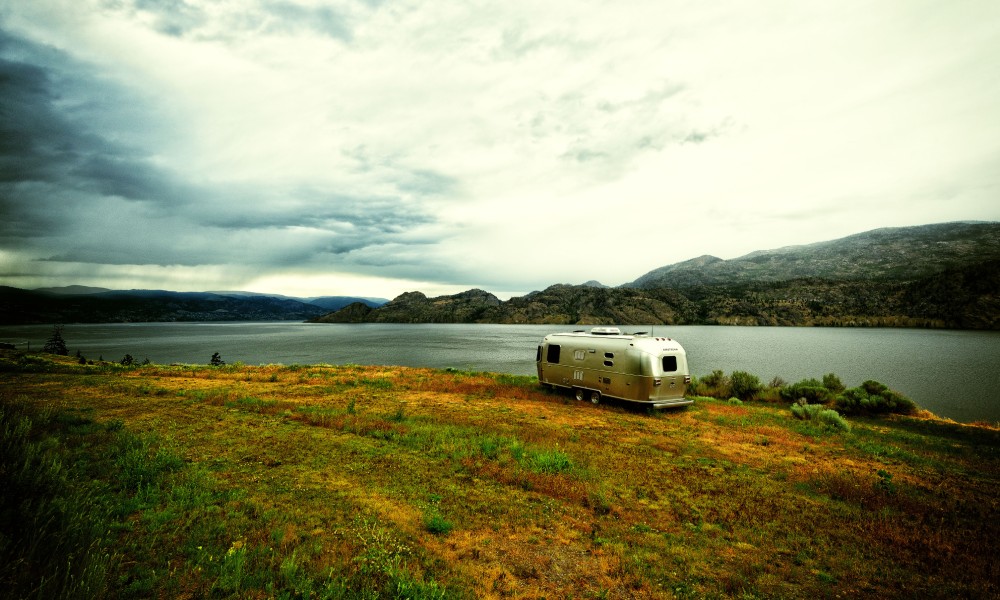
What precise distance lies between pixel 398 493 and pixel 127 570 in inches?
175

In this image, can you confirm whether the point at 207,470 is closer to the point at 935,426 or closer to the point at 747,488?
the point at 747,488

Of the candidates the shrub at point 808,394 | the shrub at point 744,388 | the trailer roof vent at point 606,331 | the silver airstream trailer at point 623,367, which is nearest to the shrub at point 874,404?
the shrub at point 808,394

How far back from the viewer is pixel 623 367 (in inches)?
780

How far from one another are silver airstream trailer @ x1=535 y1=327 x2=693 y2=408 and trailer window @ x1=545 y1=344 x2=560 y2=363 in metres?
0.17

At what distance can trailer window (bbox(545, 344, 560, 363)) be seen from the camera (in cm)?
2363

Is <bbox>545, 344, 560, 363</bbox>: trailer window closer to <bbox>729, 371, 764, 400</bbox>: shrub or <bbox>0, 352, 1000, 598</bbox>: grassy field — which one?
<bbox>0, 352, 1000, 598</bbox>: grassy field

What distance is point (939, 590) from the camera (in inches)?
242

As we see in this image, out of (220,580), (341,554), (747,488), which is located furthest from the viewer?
(747,488)

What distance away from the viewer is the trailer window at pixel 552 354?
77.5 ft

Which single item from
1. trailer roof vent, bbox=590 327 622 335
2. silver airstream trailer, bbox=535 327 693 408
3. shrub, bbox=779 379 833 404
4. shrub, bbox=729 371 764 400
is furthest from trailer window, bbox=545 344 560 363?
shrub, bbox=779 379 833 404

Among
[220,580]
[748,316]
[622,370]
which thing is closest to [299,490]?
[220,580]

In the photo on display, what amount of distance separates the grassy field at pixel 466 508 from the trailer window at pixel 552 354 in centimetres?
757

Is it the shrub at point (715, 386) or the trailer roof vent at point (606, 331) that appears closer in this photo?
the trailer roof vent at point (606, 331)

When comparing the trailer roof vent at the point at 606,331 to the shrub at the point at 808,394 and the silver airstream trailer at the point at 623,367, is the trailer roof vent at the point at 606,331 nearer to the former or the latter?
Answer: the silver airstream trailer at the point at 623,367
